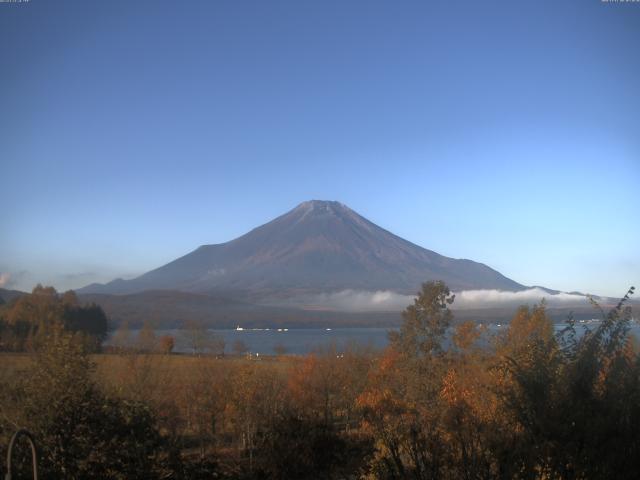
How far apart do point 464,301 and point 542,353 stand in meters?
137

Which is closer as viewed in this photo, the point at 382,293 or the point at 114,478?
the point at 114,478

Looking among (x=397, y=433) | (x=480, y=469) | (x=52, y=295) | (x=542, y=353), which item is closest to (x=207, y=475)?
(x=397, y=433)

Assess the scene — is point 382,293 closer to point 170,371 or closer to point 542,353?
point 170,371

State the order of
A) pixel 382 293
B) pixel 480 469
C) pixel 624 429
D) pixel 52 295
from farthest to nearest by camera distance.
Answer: pixel 382 293 < pixel 52 295 < pixel 480 469 < pixel 624 429

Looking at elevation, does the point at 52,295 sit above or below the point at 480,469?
above

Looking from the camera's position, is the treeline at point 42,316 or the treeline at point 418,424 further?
the treeline at point 42,316

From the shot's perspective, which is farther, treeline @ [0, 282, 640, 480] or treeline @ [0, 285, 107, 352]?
treeline @ [0, 285, 107, 352]

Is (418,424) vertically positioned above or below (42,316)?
below

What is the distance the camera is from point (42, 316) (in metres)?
45.7

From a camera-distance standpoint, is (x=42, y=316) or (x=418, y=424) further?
(x=42, y=316)

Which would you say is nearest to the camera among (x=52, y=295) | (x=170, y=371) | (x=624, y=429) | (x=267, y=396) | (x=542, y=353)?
(x=624, y=429)

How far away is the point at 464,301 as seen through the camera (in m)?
140

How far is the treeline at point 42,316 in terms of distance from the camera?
39.8m

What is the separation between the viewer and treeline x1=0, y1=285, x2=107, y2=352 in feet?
131
